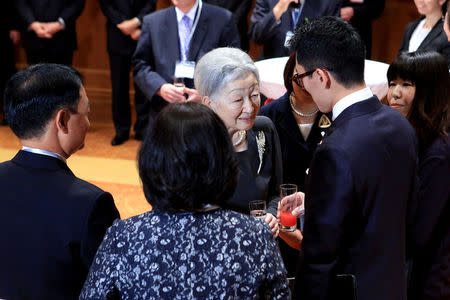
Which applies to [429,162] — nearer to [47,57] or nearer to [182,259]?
[182,259]

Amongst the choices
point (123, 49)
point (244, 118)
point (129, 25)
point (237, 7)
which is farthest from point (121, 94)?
point (244, 118)

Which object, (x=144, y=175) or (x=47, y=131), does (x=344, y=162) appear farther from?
(x=47, y=131)

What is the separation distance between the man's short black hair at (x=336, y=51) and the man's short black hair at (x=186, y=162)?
1.82 feet

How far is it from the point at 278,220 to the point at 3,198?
1.00 m

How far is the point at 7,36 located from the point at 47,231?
5.33 meters

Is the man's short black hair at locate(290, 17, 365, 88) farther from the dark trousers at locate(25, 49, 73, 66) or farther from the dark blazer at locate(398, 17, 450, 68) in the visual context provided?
the dark trousers at locate(25, 49, 73, 66)

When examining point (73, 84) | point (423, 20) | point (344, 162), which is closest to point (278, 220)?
point (344, 162)

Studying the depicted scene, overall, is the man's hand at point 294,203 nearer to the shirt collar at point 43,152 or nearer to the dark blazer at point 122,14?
the shirt collar at point 43,152

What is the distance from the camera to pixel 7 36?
20.8 ft

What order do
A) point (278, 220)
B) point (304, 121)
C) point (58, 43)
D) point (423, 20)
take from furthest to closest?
point (58, 43) < point (423, 20) < point (304, 121) < point (278, 220)

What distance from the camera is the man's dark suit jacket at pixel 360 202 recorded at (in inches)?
64.9

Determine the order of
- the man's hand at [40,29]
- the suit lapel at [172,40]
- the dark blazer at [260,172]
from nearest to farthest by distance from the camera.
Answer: the dark blazer at [260,172] < the suit lapel at [172,40] < the man's hand at [40,29]

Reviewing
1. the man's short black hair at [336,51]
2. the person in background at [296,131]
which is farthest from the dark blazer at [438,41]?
the man's short black hair at [336,51]

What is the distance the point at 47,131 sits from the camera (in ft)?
5.64
